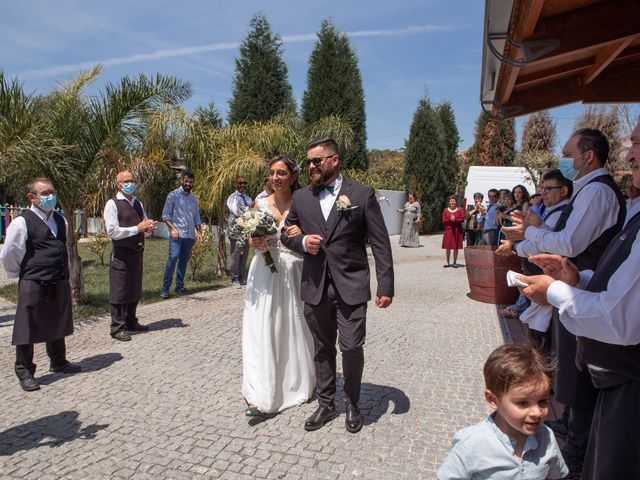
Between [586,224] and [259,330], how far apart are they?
2.60m

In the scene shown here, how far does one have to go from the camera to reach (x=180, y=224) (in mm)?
9320

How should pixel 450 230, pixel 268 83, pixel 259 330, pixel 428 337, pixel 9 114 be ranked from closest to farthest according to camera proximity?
pixel 259 330, pixel 428 337, pixel 9 114, pixel 450 230, pixel 268 83

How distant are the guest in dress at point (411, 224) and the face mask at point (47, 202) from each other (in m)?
14.5

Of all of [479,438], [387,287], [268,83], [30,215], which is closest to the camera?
[479,438]

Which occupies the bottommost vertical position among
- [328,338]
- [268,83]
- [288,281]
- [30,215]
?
[328,338]

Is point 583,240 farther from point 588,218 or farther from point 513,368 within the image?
point 513,368

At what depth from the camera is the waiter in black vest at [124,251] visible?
641cm

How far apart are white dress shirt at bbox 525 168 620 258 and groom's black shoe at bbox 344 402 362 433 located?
1935 mm

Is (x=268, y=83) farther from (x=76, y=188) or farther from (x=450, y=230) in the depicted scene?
(x=76, y=188)

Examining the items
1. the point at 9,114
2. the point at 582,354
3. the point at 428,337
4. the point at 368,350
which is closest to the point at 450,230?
the point at 428,337

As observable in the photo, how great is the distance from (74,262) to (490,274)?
6.72 m

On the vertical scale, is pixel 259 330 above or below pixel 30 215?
below


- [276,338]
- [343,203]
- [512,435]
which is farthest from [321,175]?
[512,435]

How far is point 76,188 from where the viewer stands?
7621mm
